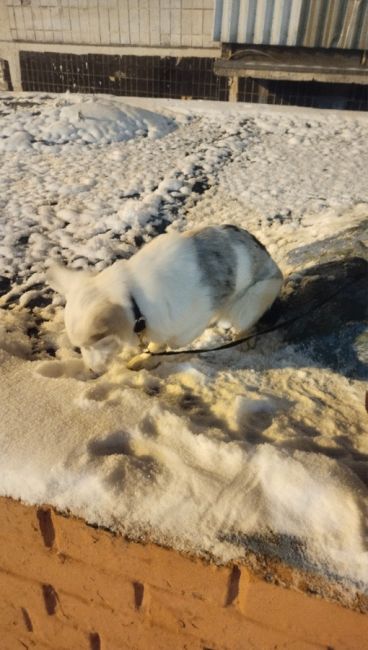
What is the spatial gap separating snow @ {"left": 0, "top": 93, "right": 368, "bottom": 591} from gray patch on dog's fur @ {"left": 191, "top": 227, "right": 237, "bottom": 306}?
35 centimetres

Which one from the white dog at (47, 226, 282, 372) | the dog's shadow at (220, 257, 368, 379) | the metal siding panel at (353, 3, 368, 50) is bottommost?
the dog's shadow at (220, 257, 368, 379)

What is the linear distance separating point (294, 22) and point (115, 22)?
355 cm

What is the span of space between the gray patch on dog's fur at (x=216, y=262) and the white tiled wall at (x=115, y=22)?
804 centimetres

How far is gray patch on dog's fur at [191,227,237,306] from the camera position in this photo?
8.71ft

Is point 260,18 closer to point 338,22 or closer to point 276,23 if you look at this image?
point 276,23

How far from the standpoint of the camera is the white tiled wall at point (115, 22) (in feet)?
29.6

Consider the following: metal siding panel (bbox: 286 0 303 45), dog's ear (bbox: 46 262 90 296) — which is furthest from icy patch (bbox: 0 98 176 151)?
metal siding panel (bbox: 286 0 303 45)

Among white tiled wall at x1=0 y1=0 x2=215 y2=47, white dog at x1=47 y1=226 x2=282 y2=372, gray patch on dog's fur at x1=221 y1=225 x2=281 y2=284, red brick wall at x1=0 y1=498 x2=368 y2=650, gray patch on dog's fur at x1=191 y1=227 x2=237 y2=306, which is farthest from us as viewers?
white tiled wall at x1=0 y1=0 x2=215 y2=47

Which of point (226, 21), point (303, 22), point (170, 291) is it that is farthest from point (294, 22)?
point (170, 291)

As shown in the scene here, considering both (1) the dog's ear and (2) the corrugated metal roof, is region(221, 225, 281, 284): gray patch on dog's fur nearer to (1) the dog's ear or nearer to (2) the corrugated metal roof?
(1) the dog's ear

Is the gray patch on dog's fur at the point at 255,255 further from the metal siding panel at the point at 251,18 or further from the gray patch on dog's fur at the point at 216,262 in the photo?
the metal siding panel at the point at 251,18

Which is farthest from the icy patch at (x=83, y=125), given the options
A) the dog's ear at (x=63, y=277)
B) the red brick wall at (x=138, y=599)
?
the red brick wall at (x=138, y=599)

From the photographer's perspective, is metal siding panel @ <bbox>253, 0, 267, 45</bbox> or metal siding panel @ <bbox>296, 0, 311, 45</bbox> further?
metal siding panel @ <bbox>253, 0, 267, 45</bbox>

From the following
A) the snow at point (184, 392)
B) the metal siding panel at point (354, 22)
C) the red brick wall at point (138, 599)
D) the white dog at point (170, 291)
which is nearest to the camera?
the red brick wall at point (138, 599)
